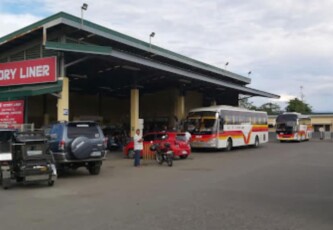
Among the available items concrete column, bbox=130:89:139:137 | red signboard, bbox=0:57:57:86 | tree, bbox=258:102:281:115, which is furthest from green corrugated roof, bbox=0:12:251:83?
tree, bbox=258:102:281:115

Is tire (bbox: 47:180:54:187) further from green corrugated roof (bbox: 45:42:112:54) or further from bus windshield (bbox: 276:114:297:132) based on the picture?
bus windshield (bbox: 276:114:297:132)

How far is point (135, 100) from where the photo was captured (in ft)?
103

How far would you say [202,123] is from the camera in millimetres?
31469

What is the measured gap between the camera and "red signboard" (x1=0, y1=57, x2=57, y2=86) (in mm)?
24250

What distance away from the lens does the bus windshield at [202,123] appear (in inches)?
1224

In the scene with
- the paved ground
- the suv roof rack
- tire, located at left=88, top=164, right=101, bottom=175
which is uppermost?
the suv roof rack

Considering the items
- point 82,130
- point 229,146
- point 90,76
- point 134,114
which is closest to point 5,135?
point 82,130

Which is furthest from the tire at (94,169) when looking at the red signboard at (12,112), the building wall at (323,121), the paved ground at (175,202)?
the building wall at (323,121)

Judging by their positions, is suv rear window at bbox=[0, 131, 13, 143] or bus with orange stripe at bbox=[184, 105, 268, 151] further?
bus with orange stripe at bbox=[184, 105, 268, 151]

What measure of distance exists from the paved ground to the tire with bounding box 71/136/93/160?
83 centimetres

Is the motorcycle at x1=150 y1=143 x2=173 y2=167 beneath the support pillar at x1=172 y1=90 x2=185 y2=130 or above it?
beneath

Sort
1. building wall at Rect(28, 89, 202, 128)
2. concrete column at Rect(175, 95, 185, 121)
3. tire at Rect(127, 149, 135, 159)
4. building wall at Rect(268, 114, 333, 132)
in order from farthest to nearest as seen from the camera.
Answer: building wall at Rect(268, 114, 333, 132) < building wall at Rect(28, 89, 202, 128) < concrete column at Rect(175, 95, 185, 121) < tire at Rect(127, 149, 135, 159)

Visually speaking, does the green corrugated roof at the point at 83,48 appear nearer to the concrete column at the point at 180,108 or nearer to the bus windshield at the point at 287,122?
the concrete column at the point at 180,108

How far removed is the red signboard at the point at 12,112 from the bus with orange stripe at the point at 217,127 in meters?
11.8
